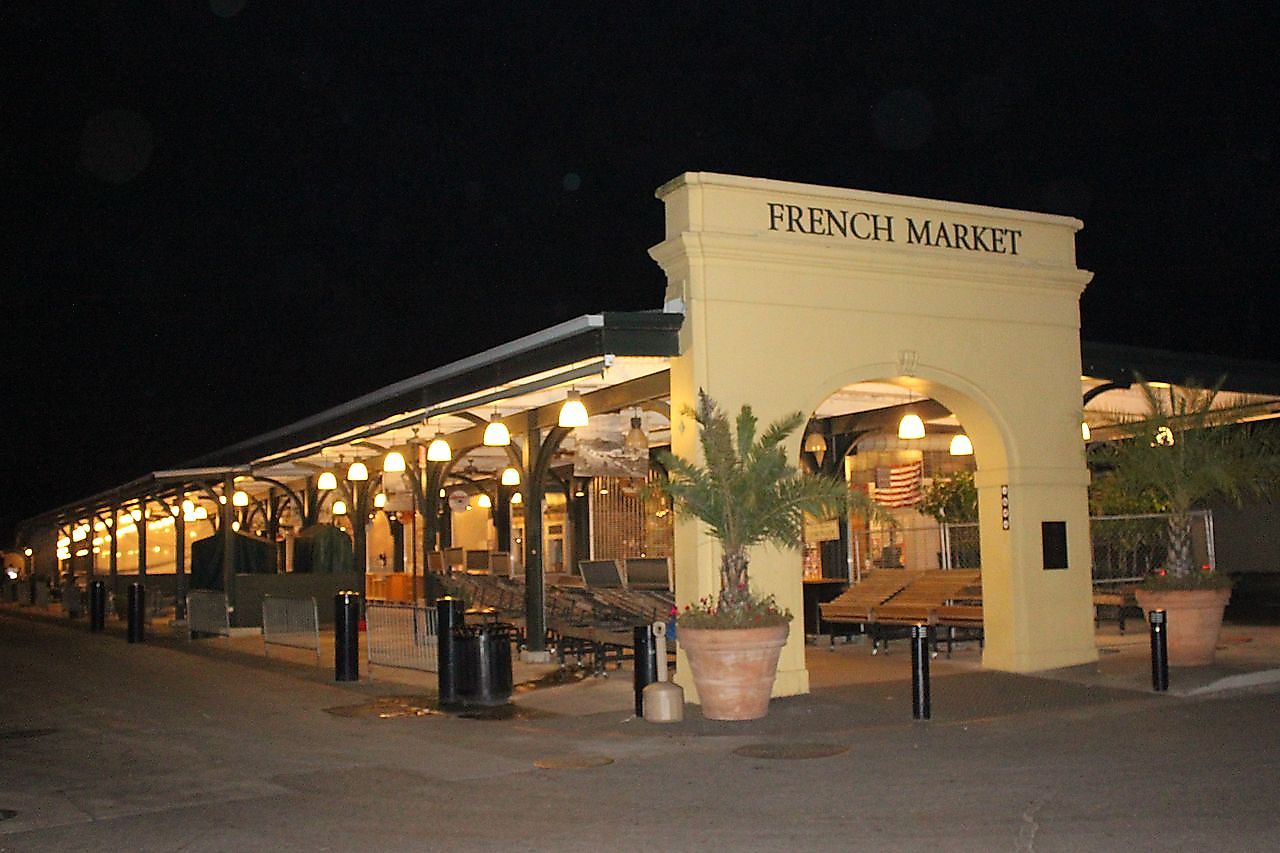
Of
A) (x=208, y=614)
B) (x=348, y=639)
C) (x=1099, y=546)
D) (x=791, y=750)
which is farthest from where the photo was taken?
(x=208, y=614)

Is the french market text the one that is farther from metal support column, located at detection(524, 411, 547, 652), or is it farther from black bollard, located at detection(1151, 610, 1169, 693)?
metal support column, located at detection(524, 411, 547, 652)

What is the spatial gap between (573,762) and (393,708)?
15.0 feet

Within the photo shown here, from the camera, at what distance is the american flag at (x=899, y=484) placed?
2641 centimetres

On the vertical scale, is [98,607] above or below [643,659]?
below

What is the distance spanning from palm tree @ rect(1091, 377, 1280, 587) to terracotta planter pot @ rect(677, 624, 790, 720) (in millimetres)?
5898

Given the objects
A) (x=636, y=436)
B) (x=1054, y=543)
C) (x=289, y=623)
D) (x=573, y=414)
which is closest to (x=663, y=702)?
(x=573, y=414)

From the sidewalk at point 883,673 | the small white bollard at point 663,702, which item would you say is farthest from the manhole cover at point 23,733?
the small white bollard at point 663,702

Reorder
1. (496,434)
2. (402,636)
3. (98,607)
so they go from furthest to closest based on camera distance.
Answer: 1. (98,607)
2. (496,434)
3. (402,636)

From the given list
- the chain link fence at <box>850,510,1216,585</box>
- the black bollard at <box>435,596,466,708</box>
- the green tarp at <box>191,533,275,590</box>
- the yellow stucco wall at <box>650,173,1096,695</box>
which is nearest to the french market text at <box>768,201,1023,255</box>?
the yellow stucco wall at <box>650,173,1096,695</box>

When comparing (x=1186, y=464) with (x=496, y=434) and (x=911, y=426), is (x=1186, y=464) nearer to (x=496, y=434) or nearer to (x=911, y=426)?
(x=911, y=426)

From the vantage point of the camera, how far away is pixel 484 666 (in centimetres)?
1448

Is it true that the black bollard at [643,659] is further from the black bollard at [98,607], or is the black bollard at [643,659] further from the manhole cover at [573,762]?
the black bollard at [98,607]

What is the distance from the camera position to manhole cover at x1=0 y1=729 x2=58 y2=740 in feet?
A: 44.1

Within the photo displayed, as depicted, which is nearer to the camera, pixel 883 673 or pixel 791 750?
pixel 791 750
